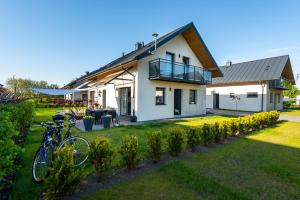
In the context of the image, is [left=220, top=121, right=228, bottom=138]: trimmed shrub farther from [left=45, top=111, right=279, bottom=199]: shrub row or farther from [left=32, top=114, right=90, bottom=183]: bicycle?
[left=32, top=114, right=90, bottom=183]: bicycle

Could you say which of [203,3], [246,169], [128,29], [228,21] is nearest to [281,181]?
[246,169]

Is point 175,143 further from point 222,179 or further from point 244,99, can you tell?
point 244,99

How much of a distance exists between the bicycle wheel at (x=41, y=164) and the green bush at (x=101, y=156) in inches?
35.7

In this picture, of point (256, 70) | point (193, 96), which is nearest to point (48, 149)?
point (193, 96)

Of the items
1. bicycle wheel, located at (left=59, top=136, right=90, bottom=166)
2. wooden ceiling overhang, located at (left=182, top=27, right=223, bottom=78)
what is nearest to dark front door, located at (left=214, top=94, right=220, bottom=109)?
wooden ceiling overhang, located at (left=182, top=27, right=223, bottom=78)

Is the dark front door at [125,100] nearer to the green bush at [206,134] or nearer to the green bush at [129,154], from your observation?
the green bush at [206,134]

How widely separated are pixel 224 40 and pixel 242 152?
14.1 meters

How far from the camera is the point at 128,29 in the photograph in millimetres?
18094

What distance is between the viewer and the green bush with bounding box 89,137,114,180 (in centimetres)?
401

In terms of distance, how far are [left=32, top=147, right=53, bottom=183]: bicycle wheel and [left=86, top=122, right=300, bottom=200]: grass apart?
1431 millimetres

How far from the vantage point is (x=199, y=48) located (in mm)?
17000

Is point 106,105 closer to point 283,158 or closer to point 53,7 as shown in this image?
point 53,7

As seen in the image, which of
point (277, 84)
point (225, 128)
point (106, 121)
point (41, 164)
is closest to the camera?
point (41, 164)

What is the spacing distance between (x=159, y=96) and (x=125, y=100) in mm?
3053
